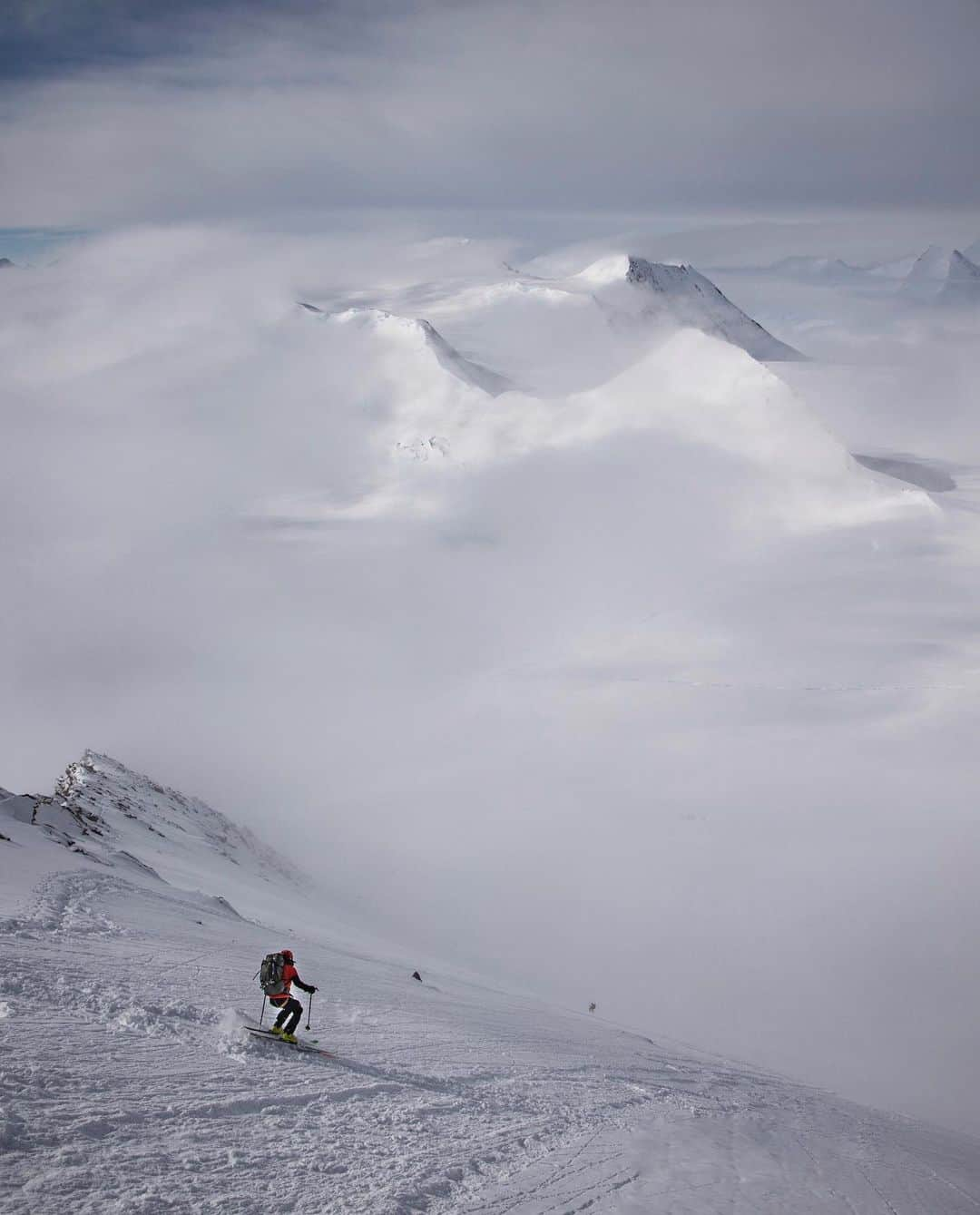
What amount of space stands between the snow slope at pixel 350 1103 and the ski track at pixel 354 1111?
35 millimetres

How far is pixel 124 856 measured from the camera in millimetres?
23844

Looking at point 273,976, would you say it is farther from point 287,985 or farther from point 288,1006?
point 288,1006

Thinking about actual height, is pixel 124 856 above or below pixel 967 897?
below

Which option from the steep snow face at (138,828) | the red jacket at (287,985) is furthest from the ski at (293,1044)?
the steep snow face at (138,828)

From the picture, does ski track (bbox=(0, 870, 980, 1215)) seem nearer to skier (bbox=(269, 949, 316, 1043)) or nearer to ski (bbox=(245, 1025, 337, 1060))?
ski (bbox=(245, 1025, 337, 1060))

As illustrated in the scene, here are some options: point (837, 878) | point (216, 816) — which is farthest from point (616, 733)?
point (216, 816)

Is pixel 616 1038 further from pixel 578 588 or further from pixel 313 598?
pixel 313 598

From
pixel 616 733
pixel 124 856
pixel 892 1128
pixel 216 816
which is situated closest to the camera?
pixel 892 1128

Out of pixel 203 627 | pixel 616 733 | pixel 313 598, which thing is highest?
pixel 313 598

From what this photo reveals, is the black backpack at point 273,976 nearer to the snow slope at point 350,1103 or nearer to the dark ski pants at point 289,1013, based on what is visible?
the dark ski pants at point 289,1013

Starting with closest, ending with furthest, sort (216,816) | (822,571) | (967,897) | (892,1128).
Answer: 1. (892,1128)
2. (216,816)
3. (967,897)
4. (822,571)

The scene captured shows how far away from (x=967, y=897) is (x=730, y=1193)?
151 feet

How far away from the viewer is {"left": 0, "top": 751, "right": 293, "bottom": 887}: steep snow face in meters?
24.1

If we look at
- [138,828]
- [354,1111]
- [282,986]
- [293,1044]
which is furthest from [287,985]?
[138,828]
